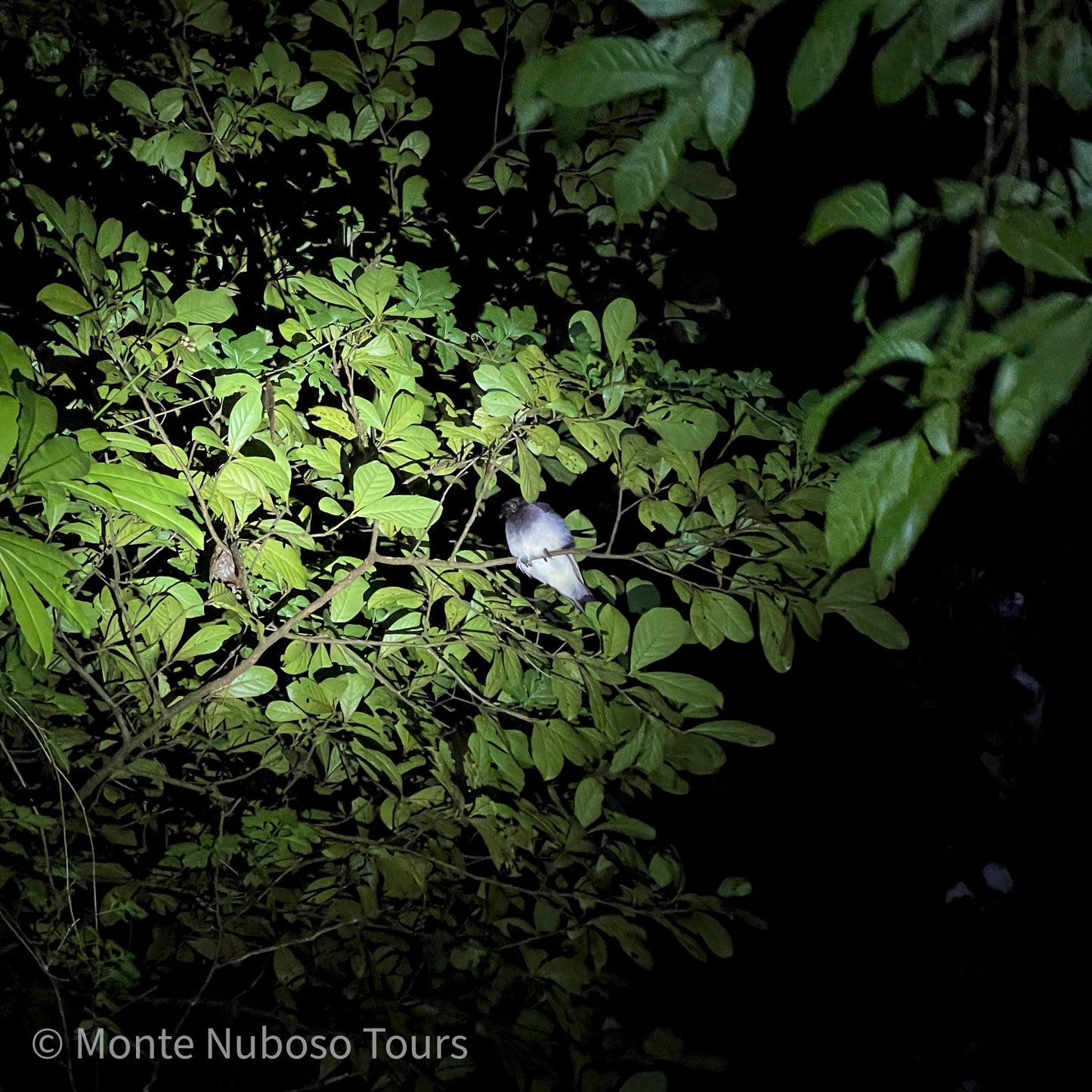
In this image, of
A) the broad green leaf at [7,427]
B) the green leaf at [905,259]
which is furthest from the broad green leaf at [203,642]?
the green leaf at [905,259]

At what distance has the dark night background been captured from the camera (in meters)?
2.08

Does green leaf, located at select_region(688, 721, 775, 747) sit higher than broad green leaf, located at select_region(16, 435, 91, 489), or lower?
lower

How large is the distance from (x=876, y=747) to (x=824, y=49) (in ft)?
10.4

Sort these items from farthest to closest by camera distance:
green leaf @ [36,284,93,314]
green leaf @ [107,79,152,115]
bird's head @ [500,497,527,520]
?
bird's head @ [500,497,527,520]
green leaf @ [107,79,152,115]
green leaf @ [36,284,93,314]

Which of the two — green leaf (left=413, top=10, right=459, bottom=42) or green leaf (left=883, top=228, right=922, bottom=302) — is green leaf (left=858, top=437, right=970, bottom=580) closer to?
green leaf (left=883, top=228, right=922, bottom=302)

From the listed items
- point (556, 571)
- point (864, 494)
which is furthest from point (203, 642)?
point (864, 494)

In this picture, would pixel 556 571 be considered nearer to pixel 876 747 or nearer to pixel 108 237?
pixel 108 237

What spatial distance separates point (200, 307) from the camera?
101cm

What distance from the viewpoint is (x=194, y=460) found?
1229 millimetres

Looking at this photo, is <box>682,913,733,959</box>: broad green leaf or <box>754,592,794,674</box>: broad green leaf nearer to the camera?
<box>754,592,794,674</box>: broad green leaf

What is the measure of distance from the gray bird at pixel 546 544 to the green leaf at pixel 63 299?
0.79 metres

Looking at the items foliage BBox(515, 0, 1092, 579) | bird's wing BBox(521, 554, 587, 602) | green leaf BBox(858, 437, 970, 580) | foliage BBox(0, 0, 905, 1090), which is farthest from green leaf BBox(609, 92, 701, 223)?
bird's wing BBox(521, 554, 587, 602)

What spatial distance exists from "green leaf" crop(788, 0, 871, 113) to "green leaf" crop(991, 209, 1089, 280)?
0.15 metres

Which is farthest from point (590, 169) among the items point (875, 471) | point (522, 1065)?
point (522, 1065)
